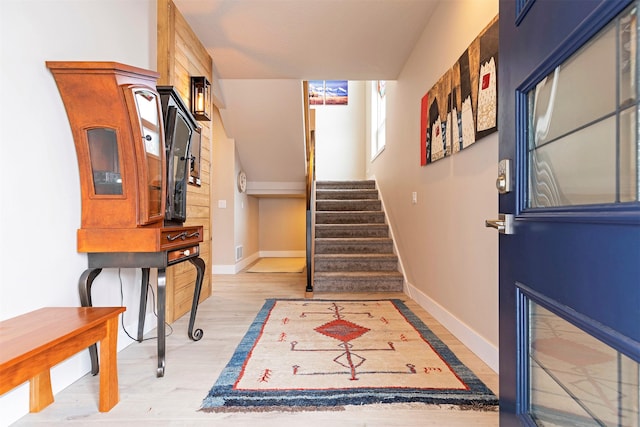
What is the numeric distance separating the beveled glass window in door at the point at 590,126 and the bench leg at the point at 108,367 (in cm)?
169

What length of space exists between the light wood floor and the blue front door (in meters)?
0.55

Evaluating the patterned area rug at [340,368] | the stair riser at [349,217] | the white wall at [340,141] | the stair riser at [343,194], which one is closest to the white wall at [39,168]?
the patterned area rug at [340,368]

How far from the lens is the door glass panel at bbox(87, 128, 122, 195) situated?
5.37 ft

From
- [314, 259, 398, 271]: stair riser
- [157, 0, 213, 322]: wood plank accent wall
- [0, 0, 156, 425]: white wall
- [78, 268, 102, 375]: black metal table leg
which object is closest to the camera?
[0, 0, 156, 425]: white wall

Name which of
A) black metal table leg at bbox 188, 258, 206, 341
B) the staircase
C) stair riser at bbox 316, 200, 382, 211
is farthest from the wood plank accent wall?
stair riser at bbox 316, 200, 382, 211

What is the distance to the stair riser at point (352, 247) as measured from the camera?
13.6 feet

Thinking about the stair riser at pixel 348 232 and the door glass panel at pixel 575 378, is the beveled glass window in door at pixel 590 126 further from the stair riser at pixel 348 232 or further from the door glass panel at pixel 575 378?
the stair riser at pixel 348 232

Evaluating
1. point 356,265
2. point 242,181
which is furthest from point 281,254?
point 356,265

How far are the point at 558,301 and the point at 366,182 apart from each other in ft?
16.4

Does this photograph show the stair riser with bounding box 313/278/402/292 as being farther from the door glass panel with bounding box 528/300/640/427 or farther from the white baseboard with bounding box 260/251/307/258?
the white baseboard with bounding box 260/251/307/258

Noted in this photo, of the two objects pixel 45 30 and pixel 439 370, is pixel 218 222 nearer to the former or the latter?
pixel 45 30

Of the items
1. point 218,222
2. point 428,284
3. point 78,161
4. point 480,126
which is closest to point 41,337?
point 78,161

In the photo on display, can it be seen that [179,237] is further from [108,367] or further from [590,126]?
[590,126]

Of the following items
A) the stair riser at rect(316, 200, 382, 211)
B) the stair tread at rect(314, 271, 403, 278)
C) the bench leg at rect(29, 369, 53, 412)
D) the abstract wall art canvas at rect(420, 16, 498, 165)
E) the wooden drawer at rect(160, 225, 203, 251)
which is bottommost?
the bench leg at rect(29, 369, 53, 412)
